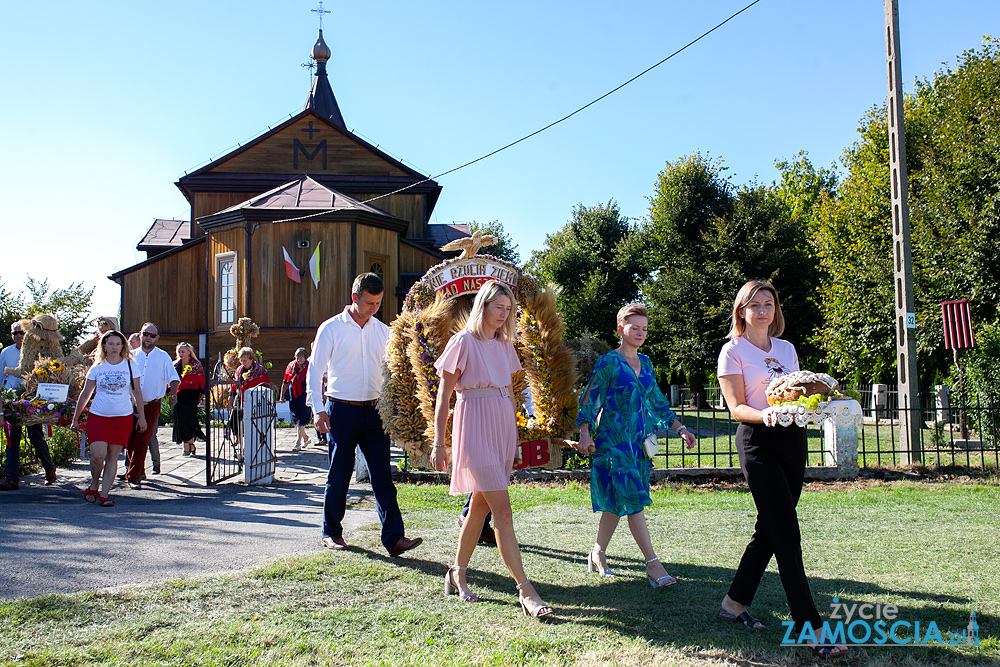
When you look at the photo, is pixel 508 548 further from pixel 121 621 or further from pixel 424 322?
pixel 424 322

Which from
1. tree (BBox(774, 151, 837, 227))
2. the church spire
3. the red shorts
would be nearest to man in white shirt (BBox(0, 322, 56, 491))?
the red shorts

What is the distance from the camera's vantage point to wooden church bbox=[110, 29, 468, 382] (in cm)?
2342

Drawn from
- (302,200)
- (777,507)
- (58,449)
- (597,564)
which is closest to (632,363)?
(597,564)

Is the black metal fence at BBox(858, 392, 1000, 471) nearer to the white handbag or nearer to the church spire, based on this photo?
the white handbag

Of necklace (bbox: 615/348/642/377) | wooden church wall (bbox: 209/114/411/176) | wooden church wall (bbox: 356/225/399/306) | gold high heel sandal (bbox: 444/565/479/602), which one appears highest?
wooden church wall (bbox: 209/114/411/176)

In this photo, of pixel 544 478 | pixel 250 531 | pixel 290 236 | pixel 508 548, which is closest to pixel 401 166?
pixel 290 236

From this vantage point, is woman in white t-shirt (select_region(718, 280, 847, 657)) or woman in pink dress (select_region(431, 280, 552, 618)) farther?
woman in pink dress (select_region(431, 280, 552, 618))

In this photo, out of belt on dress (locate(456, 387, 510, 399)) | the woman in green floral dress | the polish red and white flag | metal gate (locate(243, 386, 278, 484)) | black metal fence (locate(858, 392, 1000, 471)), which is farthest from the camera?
the polish red and white flag

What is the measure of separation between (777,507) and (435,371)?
3.79 meters

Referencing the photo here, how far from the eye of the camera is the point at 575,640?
3631 mm

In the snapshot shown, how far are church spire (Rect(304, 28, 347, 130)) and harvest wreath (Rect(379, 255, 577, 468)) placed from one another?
3095cm

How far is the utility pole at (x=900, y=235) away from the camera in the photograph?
1125 centimetres

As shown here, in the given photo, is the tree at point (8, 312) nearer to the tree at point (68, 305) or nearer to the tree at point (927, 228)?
the tree at point (68, 305)

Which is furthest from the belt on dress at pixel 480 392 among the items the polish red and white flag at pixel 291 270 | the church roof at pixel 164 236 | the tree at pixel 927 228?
the church roof at pixel 164 236
